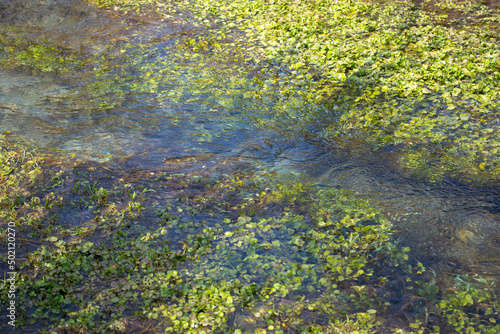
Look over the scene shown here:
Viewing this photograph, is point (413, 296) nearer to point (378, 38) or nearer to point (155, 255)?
point (155, 255)

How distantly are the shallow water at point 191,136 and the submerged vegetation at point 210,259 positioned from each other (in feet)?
1.50

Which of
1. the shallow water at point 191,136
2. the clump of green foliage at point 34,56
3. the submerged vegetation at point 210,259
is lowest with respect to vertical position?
the submerged vegetation at point 210,259

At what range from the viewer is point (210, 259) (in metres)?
4.68

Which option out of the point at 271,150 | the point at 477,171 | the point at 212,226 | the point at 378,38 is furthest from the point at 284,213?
the point at 378,38

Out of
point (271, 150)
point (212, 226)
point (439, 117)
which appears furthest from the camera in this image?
point (439, 117)

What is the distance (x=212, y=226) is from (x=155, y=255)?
36.6 inches

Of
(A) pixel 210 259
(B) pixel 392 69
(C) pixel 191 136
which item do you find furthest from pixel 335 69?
(A) pixel 210 259

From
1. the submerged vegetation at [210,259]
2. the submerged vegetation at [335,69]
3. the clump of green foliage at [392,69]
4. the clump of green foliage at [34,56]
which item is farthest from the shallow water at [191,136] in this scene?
the clump of green foliage at [392,69]

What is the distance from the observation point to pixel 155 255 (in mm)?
4656

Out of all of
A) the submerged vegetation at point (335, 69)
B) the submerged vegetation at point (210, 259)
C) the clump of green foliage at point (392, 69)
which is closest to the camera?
the submerged vegetation at point (210, 259)

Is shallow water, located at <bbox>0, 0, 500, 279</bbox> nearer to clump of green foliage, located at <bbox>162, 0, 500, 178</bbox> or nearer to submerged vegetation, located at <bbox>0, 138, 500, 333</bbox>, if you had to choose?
submerged vegetation, located at <bbox>0, 138, 500, 333</bbox>

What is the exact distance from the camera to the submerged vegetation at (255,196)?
4.01 metres

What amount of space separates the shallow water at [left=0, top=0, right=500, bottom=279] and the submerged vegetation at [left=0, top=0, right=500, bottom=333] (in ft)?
0.39

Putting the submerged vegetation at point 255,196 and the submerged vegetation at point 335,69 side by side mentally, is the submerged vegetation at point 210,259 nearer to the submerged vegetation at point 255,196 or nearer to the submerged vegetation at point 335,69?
the submerged vegetation at point 255,196
